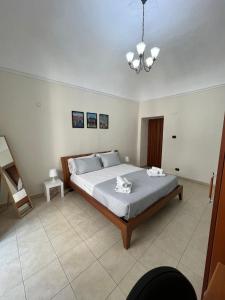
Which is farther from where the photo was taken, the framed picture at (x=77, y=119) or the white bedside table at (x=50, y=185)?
the framed picture at (x=77, y=119)

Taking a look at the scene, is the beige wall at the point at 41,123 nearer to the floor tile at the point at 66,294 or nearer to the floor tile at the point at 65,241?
the floor tile at the point at 65,241

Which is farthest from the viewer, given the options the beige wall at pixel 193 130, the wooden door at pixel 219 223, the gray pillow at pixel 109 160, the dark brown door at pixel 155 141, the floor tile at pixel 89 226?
the dark brown door at pixel 155 141

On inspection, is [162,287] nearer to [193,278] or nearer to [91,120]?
[193,278]

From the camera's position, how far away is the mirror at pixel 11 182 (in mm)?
2250

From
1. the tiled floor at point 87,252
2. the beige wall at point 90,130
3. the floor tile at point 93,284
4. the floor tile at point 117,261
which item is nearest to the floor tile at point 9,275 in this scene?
the tiled floor at point 87,252

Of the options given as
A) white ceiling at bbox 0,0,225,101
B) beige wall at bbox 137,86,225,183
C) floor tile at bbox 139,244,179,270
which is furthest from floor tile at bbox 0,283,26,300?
beige wall at bbox 137,86,225,183

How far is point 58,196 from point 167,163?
3.32 metres

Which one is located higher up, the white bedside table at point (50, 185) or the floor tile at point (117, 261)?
the white bedside table at point (50, 185)

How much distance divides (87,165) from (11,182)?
4.62ft

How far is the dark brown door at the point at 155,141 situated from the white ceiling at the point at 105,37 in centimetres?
183

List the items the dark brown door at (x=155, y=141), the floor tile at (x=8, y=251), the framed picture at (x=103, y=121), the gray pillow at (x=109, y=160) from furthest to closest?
the dark brown door at (x=155, y=141) → the framed picture at (x=103, y=121) → the gray pillow at (x=109, y=160) → the floor tile at (x=8, y=251)

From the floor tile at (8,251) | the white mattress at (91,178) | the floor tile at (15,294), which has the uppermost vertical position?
the white mattress at (91,178)

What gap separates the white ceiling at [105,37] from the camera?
5.67 ft

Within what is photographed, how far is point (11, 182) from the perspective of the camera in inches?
91.8
